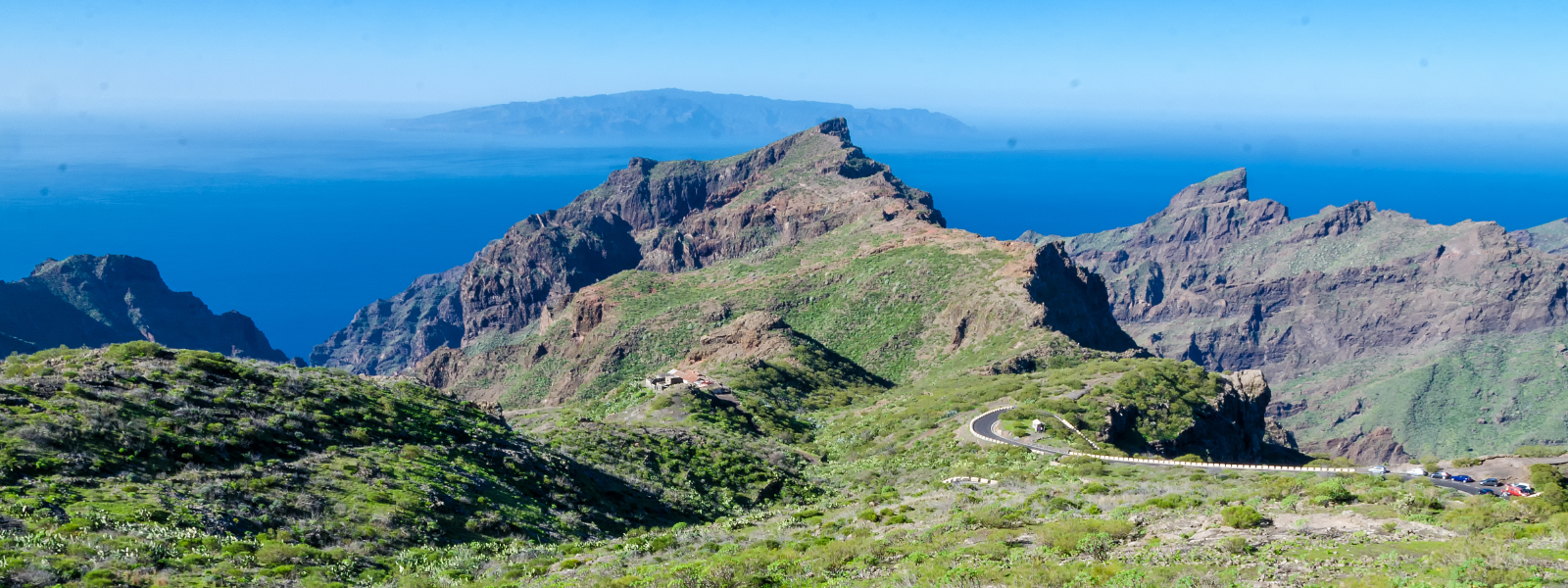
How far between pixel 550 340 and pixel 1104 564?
104 meters

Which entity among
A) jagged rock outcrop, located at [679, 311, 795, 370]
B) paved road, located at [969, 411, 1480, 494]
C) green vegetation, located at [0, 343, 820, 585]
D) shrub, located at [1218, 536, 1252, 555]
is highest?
shrub, located at [1218, 536, 1252, 555]

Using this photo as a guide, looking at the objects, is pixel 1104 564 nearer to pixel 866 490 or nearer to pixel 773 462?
pixel 866 490

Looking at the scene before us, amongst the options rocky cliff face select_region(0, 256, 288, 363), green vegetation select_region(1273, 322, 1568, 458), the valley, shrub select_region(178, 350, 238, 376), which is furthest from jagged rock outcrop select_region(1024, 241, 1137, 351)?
rocky cliff face select_region(0, 256, 288, 363)

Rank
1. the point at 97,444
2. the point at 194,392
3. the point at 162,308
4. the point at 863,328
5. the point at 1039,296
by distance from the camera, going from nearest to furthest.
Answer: the point at 97,444 < the point at 194,392 < the point at 1039,296 < the point at 863,328 < the point at 162,308

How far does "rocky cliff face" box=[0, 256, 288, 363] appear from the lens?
138375mm

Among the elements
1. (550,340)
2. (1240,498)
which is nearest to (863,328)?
(550,340)

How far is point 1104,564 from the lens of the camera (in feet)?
63.6

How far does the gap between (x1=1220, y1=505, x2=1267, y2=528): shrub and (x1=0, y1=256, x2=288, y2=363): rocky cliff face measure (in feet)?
519

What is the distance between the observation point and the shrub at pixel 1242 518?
23.1 metres

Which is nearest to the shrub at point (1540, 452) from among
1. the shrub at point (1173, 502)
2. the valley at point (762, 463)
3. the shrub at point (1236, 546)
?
the valley at point (762, 463)

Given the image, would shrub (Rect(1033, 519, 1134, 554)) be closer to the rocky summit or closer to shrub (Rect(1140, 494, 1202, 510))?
shrub (Rect(1140, 494, 1202, 510))

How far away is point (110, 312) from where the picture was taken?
153875 millimetres

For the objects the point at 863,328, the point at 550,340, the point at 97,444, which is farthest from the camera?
the point at 550,340

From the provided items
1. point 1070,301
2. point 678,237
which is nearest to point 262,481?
point 1070,301
